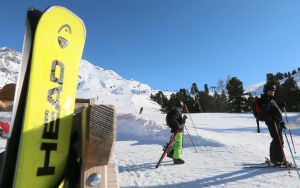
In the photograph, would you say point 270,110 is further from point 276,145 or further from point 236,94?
point 236,94

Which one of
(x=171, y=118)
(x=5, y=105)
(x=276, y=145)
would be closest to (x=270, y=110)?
(x=276, y=145)

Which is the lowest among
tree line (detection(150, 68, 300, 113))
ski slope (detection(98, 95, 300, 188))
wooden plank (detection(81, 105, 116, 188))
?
ski slope (detection(98, 95, 300, 188))

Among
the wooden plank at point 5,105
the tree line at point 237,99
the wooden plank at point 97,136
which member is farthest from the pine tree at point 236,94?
Result: the wooden plank at point 97,136

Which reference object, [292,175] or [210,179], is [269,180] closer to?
[292,175]

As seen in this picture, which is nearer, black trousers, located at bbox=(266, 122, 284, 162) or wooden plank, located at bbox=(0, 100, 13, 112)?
wooden plank, located at bbox=(0, 100, 13, 112)

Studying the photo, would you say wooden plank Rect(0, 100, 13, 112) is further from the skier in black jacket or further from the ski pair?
the skier in black jacket

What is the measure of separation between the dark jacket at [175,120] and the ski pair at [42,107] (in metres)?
5.70

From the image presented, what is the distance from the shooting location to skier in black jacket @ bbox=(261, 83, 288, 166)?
24.2 feet

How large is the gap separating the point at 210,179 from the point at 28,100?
528 cm

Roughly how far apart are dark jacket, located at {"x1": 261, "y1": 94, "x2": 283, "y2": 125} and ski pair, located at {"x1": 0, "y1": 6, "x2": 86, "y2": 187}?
5.92 metres

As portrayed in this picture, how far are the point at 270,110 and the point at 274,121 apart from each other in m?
0.26

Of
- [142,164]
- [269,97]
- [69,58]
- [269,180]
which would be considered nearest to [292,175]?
[269,180]

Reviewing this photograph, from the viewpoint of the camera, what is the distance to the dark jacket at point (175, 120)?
800 centimetres

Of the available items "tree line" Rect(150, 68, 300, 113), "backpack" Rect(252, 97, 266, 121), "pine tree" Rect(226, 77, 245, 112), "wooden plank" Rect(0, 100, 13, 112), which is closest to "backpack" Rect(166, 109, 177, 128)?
"backpack" Rect(252, 97, 266, 121)
